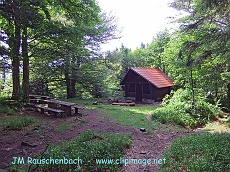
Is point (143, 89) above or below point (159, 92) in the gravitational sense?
above

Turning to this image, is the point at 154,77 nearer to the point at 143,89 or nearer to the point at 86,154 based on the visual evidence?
the point at 143,89

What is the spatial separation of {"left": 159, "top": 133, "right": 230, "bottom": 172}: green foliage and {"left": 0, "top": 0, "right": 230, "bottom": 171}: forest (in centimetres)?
8

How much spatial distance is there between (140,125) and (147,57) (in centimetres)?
2618

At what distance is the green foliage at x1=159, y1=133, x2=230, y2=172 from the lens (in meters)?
4.05

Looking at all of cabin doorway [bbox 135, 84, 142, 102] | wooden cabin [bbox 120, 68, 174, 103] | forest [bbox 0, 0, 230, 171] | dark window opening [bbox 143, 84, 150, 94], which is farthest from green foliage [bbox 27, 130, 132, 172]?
cabin doorway [bbox 135, 84, 142, 102]

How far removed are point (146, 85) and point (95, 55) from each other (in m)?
6.31

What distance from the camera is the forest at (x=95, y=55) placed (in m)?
6.36

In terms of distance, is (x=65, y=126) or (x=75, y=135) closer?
(x=75, y=135)

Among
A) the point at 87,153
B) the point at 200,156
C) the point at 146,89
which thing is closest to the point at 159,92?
the point at 146,89

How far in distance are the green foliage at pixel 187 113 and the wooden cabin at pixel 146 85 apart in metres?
6.18

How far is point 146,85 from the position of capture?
771 inches

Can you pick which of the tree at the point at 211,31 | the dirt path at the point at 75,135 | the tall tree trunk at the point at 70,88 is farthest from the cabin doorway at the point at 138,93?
the tree at the point at 211,31

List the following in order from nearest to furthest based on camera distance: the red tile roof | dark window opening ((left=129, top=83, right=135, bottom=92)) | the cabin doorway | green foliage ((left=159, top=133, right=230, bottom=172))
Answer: green foliage ((left=159, top=133, right=230, bottom=172)), the red tile roof, the cabin doorway, dark window opening ((left=129, top=83, right=135, bottom=92))

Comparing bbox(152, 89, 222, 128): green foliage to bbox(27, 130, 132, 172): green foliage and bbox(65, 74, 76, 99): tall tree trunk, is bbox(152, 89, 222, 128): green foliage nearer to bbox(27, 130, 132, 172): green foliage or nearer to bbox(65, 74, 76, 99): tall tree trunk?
bbox(27, 130, 132, 172): green foliage
